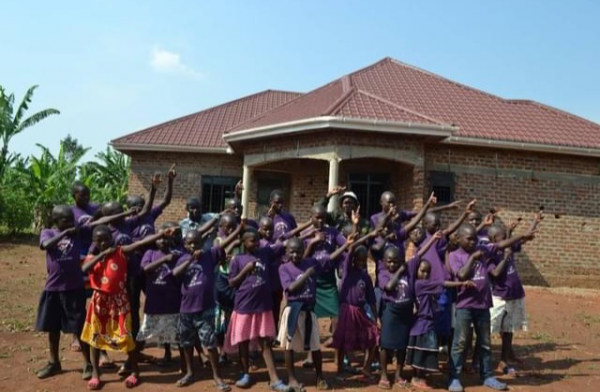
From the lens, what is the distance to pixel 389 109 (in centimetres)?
964

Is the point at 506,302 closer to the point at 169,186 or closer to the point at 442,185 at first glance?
the point at 169,186

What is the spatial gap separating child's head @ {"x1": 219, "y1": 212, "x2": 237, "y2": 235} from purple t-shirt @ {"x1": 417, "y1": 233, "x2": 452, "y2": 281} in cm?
170

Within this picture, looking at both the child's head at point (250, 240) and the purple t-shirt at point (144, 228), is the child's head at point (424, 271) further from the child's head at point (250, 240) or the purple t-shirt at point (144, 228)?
the purple t-shirt at point (144, 228)

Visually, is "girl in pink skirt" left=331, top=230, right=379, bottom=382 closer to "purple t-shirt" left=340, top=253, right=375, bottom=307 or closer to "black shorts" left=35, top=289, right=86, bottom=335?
"purple t-shirt" left=340, top=253, right=375, bottom=307

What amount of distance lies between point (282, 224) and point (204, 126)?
326 inches

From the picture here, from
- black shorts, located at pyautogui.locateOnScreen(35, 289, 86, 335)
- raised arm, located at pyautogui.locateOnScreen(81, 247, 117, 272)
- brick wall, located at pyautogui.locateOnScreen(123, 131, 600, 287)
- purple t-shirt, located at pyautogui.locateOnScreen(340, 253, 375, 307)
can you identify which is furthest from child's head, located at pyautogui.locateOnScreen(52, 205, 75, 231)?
brick wall, located at pyautogui.locateOnScreen(123, 131, 600, 287)

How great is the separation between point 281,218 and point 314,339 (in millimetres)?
1436

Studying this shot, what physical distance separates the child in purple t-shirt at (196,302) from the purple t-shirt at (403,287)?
146cm

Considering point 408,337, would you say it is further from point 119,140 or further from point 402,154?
point 119,140

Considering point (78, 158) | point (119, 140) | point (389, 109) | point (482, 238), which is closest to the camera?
point (482, 238)

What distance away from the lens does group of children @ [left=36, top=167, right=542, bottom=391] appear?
14.1 feet

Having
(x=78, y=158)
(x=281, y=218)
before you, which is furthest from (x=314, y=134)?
(x=78, y=158)

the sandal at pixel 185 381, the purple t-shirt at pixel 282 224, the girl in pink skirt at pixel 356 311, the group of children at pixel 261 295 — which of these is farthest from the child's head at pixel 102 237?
the girl in pink skirt at pixel 356 311

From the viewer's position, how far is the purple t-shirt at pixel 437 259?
4.57 meters
